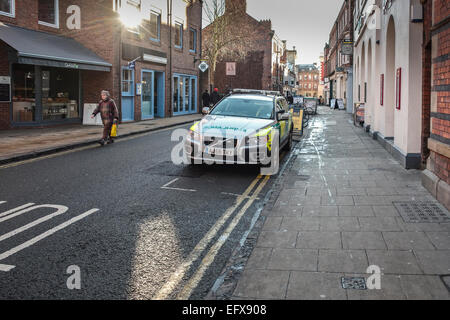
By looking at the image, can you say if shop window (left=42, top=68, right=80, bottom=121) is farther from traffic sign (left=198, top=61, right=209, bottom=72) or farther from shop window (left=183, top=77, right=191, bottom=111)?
shop window (left=183, top=77, right=191, bottom=111)

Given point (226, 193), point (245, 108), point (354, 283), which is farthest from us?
point (245, 108)

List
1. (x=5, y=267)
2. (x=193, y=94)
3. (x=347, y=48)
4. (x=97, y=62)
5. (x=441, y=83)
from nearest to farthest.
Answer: (x=5, y=267), (x=441, y=83), (x=97, y=62), (x=347, y=48), (x=193, y=94)

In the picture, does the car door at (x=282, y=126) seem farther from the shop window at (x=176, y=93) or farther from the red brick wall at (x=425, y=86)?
the shop window at (x=176, y=93)

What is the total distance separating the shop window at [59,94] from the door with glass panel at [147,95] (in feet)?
15.4

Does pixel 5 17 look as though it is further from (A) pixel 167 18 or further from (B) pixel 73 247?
(B) pixel 73 247

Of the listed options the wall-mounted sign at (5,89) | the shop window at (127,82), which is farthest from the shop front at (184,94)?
the wall-mounted sign at (5,89)

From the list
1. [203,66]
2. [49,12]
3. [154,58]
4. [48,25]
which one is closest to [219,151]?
[48,25]

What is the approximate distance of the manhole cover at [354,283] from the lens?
3.94 metres

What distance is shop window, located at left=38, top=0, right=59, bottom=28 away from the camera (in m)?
20.4

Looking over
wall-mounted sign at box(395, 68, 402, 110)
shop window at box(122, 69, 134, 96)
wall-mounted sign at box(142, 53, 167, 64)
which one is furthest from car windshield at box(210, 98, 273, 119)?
wall-mounted sign at box(142, 53, 167, 64)

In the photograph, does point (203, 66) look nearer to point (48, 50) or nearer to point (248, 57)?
point (48, 50)

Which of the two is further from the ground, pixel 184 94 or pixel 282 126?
pixel 184 94

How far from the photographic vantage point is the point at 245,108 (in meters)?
11.4

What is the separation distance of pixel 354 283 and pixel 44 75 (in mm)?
→ 17646
